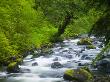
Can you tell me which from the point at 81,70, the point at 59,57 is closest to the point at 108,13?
the point at 81,70

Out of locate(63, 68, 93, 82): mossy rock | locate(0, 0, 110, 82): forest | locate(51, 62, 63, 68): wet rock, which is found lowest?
locate(63, 68, 93, 82): mossy rock

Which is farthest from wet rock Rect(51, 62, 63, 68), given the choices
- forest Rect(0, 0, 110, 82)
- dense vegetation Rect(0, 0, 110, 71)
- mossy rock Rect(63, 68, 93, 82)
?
mossy rock Rect(63, 68, 93, 82)

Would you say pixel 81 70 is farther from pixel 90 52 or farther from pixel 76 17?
pixel 76 17

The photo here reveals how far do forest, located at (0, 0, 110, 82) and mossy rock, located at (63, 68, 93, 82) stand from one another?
3176 millimetres

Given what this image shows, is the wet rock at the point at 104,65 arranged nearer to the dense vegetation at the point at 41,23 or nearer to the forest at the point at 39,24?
the forest at the point at 39,24

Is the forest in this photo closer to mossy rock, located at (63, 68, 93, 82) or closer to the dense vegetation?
the dense vegetation

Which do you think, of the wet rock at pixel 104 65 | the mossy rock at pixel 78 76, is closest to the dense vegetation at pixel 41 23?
the mossy rock at pixel 78 76

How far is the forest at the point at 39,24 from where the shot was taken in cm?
795

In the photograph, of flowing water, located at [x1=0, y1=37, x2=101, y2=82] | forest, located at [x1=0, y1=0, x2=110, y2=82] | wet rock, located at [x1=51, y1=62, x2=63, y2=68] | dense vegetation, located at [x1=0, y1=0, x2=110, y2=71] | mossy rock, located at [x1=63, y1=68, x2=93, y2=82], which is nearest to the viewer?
dense vegetation, located at [x1=0, y1=0, x2=110, y2=71]

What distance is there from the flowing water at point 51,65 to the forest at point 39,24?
131 cm

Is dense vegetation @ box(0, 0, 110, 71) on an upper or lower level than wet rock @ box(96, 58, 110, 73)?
upper

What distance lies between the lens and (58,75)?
2034cm

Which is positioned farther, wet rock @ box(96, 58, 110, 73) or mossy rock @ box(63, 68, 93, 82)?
wet rock @ box(96, 58, 110, 73)

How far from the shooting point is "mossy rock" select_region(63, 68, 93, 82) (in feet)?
60.2
